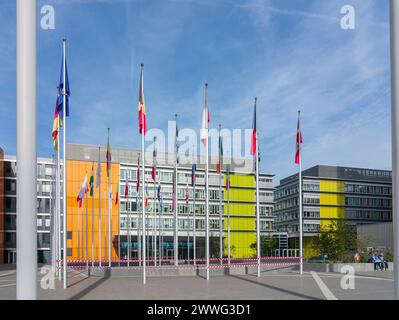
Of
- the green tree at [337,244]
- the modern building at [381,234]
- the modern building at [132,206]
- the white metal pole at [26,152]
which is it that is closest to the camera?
the white metal pole at [26,152]

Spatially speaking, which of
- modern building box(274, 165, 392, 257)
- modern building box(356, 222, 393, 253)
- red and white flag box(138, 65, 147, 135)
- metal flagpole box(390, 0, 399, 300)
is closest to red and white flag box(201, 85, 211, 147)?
red and white flag box(138, 65, 147, 135)

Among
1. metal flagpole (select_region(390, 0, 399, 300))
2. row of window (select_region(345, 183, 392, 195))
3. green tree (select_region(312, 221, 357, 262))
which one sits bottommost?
green tree (select_region(312, 221, 357, 262))

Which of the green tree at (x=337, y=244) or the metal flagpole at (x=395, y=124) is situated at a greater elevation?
the metal flagpole at (x=395, y=124)

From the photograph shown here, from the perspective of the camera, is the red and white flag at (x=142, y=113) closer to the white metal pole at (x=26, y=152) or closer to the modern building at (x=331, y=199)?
the white metal pole at (x=26, y=152)

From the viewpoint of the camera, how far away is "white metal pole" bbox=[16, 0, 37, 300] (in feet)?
35.6

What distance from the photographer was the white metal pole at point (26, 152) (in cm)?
1084

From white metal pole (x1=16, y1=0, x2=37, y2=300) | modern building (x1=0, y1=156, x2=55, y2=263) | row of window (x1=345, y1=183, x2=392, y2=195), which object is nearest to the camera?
white metal pole (x1=16, y1=0, x2=37, y2=300)

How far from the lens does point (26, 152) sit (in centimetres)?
1106

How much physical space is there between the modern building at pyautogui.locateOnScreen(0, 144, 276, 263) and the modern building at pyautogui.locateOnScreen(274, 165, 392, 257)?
451 inches

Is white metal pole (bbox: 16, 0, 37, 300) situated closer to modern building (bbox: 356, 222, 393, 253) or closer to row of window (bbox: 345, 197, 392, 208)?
modern building (bbox: 356, 222, 393, 253)

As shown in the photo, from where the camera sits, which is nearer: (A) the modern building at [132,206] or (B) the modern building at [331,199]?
(A) the modern building at [132,206]

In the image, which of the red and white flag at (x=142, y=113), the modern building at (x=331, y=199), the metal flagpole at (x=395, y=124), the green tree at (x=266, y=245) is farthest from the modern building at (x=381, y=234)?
the metal flagpole at (x=395, y=124)

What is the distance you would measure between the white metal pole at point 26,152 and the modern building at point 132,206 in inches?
2855
